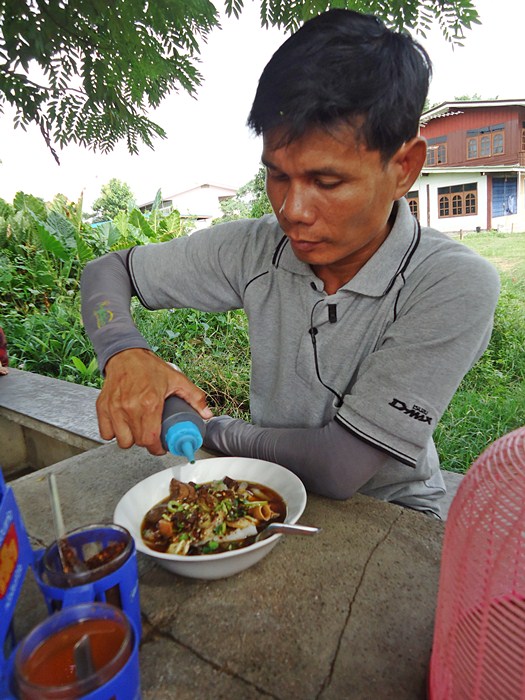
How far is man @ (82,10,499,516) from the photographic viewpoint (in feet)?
3.84

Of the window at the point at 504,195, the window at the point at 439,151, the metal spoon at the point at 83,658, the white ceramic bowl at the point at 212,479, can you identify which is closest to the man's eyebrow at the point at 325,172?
the white ceramic bowl at the point at 212,479

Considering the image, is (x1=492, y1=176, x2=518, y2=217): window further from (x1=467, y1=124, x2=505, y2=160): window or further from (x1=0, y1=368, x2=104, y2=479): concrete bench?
(x1=0, y1=368, x2=104, y2=479): concrete bench

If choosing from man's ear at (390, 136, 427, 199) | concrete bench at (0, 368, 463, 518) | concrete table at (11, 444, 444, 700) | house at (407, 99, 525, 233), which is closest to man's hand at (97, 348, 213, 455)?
concrete table at (11, 444, 444, 700)

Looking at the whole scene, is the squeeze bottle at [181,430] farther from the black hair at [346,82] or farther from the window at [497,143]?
the window at [497,143]

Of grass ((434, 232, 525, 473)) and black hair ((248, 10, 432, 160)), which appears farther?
grass ((434, 232, 525, 473))

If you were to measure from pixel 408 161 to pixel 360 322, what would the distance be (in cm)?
50

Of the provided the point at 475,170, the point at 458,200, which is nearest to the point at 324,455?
the point at 475,170

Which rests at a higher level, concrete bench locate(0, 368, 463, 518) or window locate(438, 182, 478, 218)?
Result: window locate(438, 182, 478, 218)

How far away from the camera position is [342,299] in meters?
1.54

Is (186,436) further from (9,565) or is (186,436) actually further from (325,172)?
(325,172)

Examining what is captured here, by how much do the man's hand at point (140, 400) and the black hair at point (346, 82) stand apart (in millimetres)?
701

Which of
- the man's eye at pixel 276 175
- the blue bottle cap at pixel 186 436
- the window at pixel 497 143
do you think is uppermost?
the window at pixel 497 143

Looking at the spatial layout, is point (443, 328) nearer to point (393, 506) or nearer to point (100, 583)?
point (393, 506)

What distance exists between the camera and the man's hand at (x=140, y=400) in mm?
1183
